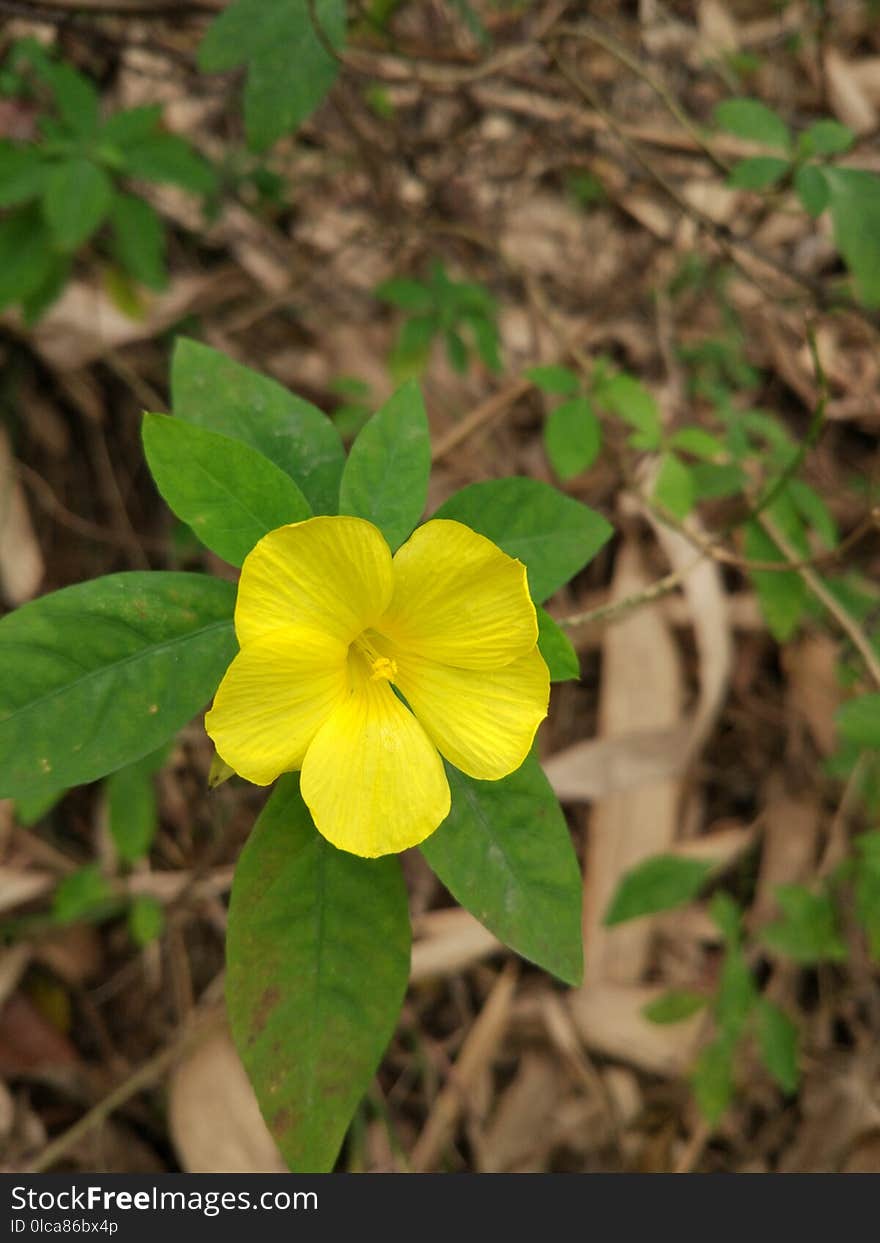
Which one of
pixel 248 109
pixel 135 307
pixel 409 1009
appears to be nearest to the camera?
pixel 248 109

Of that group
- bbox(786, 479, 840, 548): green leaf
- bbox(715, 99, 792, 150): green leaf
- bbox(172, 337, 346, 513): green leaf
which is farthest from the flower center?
bbox(715, 99, 792, 150): green leaf

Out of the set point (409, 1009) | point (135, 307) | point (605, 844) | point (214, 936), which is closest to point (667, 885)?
point (605, 844)

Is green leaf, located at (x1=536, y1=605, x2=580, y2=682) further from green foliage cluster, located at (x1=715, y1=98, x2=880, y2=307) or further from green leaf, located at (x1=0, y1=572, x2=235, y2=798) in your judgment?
green foliage cluster, located at (x1=715, y1=98, x2=880, y2=307)

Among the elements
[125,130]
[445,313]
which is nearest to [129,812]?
[445,313]

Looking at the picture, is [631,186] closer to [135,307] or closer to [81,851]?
[135,307]

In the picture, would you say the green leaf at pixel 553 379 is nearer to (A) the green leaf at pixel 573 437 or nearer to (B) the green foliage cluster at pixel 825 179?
Answer: (A) the green leaf at pixel 573 437

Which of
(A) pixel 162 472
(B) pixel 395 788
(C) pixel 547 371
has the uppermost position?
(A) pixel 162 472
